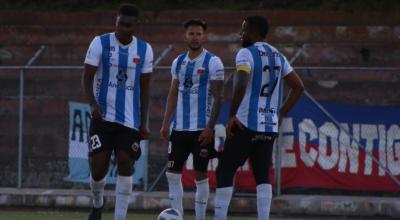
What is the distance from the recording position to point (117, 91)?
10242 millimetres

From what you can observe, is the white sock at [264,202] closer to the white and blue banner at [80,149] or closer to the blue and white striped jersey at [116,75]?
the blue and white striped jersey at [116,75]

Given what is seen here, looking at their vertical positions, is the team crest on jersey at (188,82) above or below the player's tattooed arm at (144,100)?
above

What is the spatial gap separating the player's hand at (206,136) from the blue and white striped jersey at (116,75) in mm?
912

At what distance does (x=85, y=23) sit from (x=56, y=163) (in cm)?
346

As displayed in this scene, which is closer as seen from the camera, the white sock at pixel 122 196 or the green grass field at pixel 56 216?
the white sock at pixel 122 196

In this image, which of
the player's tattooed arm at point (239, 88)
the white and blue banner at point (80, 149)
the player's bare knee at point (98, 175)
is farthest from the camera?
the white and blue banner at point (80, 149)

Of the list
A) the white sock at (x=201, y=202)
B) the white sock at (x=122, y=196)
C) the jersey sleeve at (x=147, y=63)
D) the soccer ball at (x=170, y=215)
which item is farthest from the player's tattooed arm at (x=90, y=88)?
the white sock at (x=201, y=202)

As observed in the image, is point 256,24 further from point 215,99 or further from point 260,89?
point 215,99

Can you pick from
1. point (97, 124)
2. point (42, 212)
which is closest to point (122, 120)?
point (97, 124)

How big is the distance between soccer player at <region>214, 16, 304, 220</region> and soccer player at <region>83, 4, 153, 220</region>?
948 millimetres

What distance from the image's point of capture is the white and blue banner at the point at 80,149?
16.1 meters

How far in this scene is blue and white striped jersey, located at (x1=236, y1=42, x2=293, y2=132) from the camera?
10039 millimetres

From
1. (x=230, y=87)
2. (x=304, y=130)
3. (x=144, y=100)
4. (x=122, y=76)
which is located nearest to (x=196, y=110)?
(x=144, y=100)

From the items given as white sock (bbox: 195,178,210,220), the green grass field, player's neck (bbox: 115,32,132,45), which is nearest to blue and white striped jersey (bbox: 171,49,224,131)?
white sock (bbox: 195,178,210,220)
